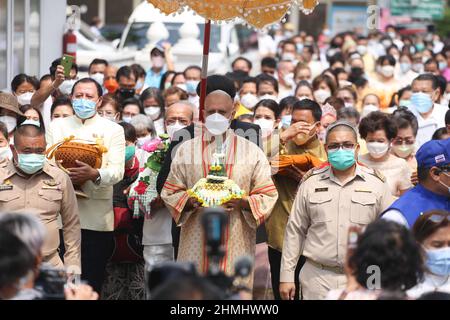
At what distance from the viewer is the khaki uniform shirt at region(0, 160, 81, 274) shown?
23.8 feet

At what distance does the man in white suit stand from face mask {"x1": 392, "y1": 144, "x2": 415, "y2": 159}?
2.46 meters

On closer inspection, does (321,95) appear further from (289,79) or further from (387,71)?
(289,79)

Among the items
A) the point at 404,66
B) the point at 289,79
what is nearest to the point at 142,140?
the point at 289,79

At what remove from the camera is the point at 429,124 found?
36.6 feet

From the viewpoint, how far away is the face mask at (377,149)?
8641 millimetres

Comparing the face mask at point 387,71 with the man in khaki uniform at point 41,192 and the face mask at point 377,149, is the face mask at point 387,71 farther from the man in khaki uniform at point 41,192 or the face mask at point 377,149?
the man in khaki uniform at point 41,192

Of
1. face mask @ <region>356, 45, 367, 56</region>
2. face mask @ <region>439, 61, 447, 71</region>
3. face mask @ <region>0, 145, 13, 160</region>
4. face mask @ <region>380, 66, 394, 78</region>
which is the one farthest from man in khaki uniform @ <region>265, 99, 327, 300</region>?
face mask @ <region>356, 45, 367, 56</region>

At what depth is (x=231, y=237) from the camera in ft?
23.8

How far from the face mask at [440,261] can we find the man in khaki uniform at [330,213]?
1.08m

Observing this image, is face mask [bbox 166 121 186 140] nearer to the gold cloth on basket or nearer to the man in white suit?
the man in white suit
